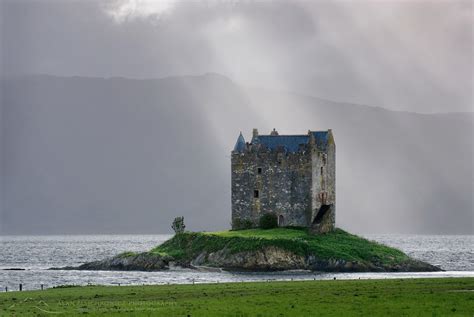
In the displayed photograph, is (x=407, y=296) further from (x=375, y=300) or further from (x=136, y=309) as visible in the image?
(x=136, y=309)

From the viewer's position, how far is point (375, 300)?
64625 millimetres

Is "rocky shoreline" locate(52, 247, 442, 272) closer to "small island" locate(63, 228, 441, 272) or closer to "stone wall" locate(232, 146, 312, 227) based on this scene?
"small island" locate(63, 228, 441, 272)

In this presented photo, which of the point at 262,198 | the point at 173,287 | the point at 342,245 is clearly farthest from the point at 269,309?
the point at 262,198

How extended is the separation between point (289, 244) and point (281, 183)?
1440 cm

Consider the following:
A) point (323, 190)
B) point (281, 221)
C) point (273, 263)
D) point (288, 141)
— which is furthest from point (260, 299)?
point (323, 190)

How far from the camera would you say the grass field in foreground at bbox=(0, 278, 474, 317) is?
5912 cm

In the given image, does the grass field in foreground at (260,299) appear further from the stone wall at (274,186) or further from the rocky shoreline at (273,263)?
the stone wall at (274,186)

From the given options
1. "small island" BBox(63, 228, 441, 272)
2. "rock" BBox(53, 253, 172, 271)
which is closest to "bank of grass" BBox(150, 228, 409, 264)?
"small island" BBox(63, 228, 441, 272)

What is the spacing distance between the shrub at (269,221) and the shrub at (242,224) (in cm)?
188

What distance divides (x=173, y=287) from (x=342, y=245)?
41280mm

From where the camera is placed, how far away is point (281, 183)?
127688 mm

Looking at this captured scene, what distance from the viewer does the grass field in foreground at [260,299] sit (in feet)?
194

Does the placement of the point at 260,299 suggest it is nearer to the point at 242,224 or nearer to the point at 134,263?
the point at 134,263

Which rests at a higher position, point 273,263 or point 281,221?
point 281,221
